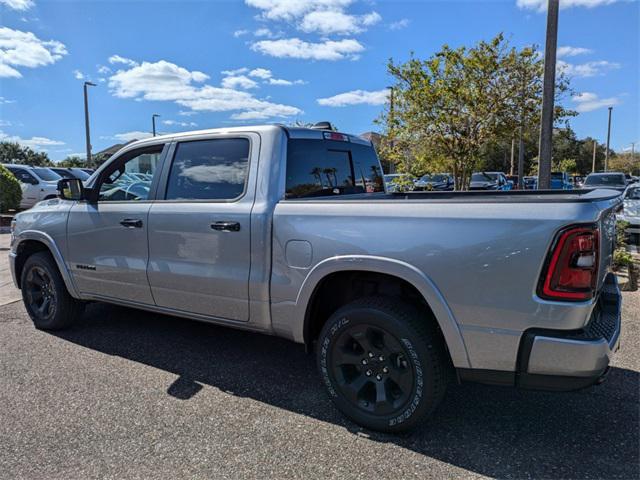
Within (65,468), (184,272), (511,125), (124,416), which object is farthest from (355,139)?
(511,125)

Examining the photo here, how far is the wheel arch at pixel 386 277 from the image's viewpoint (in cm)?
255

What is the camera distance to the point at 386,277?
9.33ft

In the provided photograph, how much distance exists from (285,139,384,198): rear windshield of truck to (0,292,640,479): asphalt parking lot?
1461 millimetres

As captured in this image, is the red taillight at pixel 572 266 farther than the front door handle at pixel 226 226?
No

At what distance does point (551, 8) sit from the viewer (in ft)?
21.5

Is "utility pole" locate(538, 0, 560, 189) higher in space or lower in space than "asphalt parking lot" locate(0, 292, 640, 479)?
higher

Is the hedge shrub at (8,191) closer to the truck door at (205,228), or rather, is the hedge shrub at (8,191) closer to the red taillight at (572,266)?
the truck door at (205,228)

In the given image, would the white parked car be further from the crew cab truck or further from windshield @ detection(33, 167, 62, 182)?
the crew cab truck

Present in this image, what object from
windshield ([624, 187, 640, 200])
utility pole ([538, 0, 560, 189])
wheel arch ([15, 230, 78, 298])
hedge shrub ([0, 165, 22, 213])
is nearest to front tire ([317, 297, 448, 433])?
wheel arch ([15, 230, 78, 298])

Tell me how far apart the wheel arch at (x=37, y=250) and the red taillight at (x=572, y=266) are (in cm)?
405

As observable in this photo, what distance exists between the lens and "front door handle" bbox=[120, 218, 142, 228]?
12.5ft

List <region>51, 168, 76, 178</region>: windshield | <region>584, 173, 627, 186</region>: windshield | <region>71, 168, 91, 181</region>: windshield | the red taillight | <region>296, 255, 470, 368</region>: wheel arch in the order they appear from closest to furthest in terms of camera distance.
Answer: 1. the red taillight
2. <region>296, 255, 470, 368</region>: wheel arch
3. <region>51, 168, 76, 178</region>: windshield
4. <region>584, 173, 627, 186</region>: windshield
5. <region>71, 168, 91, 181</region>: windshield

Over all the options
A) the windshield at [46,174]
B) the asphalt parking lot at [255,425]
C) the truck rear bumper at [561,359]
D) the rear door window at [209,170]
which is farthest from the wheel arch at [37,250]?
the windshield at [46,174]

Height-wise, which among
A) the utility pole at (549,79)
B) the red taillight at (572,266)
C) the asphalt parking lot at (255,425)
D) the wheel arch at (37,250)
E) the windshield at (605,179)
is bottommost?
the asphalt parking lot at (255,425)
